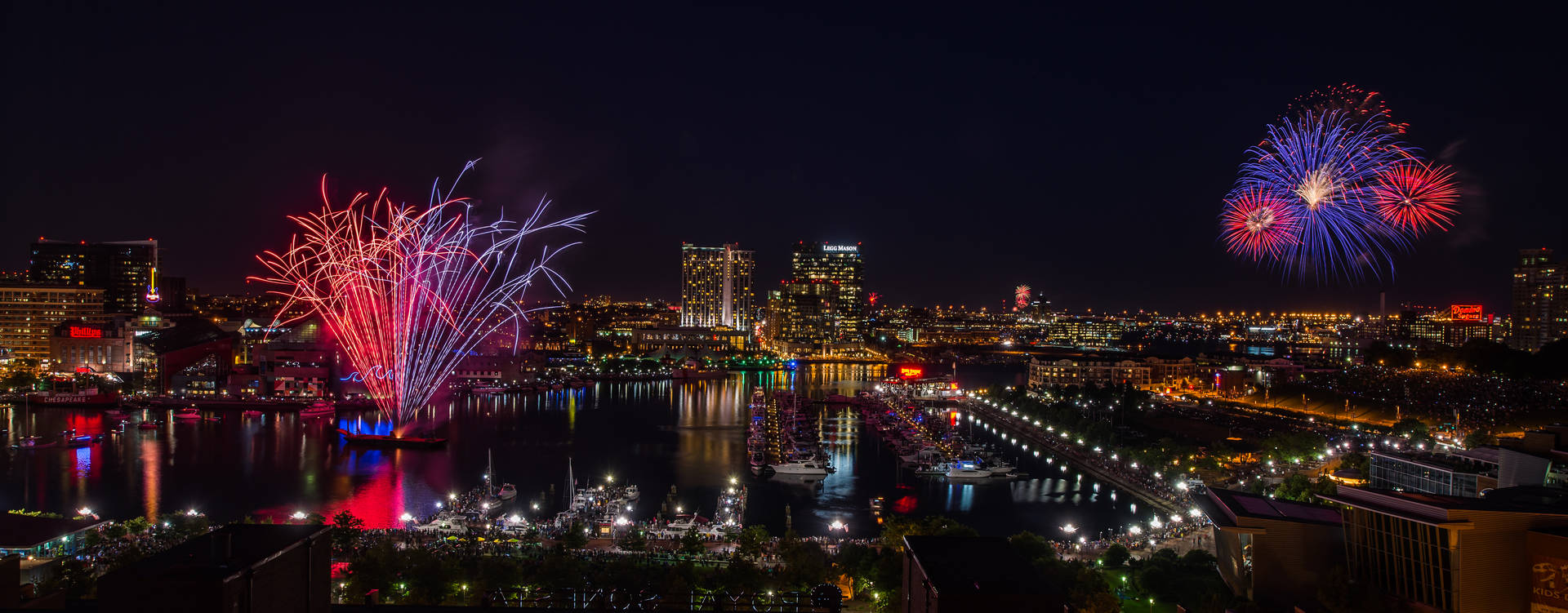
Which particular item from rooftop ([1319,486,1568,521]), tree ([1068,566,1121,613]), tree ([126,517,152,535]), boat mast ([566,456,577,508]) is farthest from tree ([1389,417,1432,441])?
tree ([126,517,152,535])

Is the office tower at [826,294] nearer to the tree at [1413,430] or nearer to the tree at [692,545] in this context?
the tree at [1413,430]

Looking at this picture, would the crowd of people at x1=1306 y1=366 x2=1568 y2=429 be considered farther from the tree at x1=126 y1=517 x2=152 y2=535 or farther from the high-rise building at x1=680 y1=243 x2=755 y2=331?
the high-rise building at x1=680 y1=243 x2=755 y2=331

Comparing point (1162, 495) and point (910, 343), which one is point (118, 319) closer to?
point (1162, 495)

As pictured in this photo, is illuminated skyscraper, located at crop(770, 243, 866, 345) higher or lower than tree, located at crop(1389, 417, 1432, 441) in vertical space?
higher

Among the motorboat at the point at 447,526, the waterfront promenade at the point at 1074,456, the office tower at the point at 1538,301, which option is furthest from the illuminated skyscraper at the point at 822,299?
the motorboat at the point at 447,526

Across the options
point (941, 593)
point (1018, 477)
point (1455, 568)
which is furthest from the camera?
point (1018, 477)

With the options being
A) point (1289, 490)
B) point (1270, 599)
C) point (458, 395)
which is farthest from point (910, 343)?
point (1270, 599)
